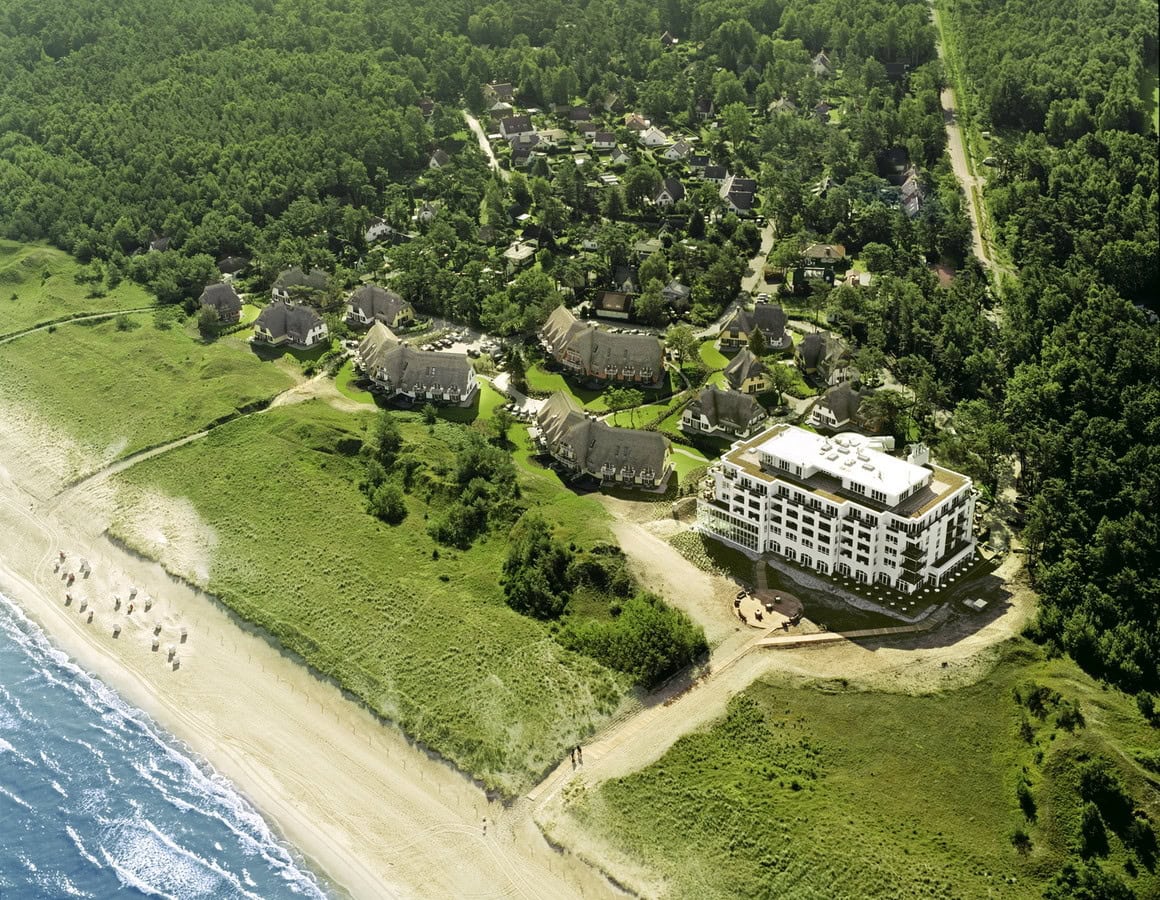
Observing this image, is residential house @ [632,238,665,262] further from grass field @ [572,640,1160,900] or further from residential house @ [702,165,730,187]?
grass field @ [572,640,1160,900]

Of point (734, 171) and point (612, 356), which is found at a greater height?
point (612, 356)

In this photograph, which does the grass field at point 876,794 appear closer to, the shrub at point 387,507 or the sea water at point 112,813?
the sea water at point 112,813

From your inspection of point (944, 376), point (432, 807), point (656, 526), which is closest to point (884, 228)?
point (944, 376)

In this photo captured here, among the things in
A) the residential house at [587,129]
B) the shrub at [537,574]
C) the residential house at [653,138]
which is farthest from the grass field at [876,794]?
the residential house at [587,129]

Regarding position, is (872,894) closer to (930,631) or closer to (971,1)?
(930,631)

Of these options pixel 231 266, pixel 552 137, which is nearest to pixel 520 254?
pixel 231 266

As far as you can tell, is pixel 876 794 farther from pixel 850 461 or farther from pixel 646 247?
pixel 646 247

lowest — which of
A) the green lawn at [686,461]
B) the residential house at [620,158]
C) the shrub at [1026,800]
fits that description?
the residential house at [620,158]
